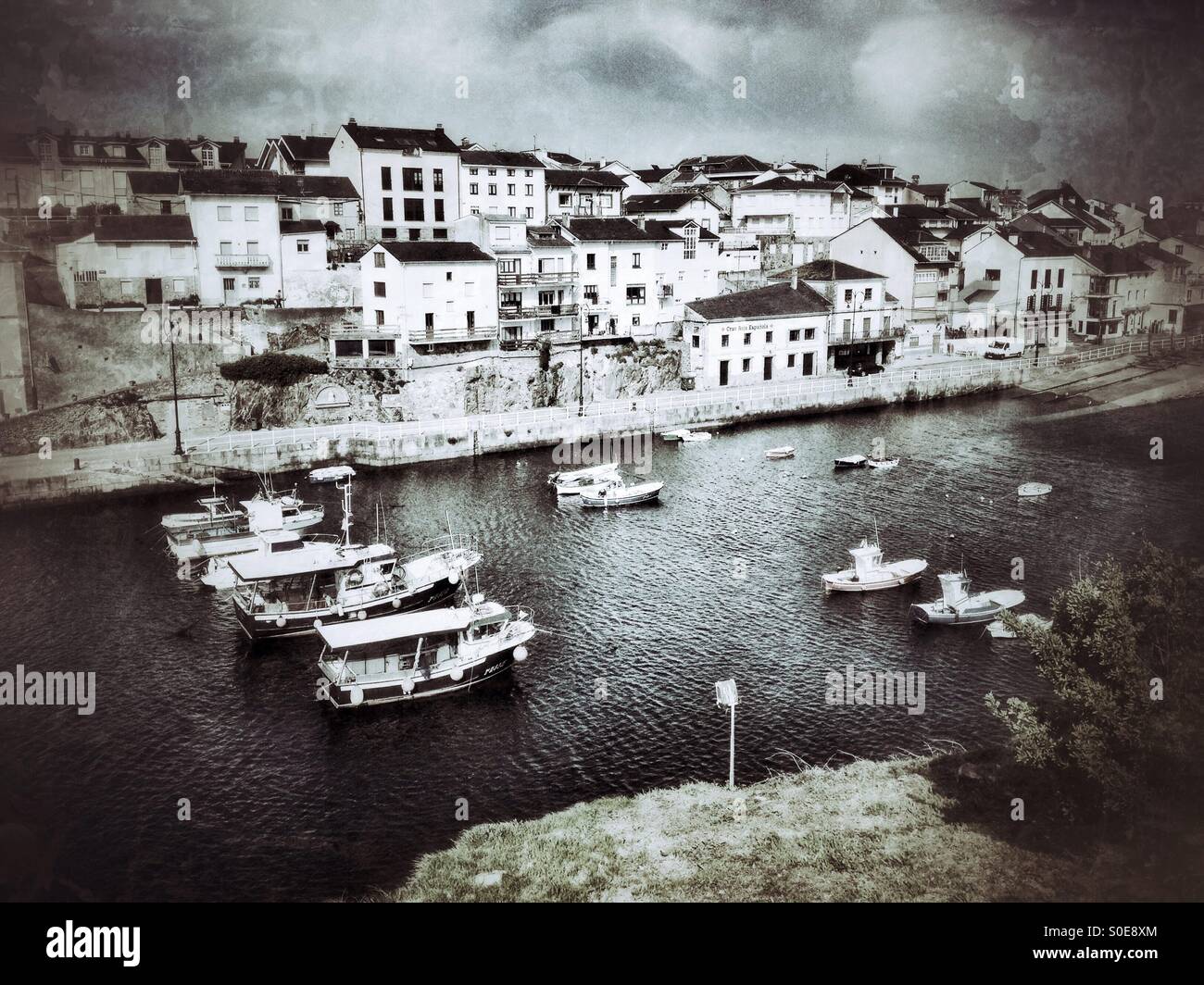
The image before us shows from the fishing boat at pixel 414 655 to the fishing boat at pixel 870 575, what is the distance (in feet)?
15.5

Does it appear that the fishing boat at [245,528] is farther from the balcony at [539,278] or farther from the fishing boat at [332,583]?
the balcony at [539,278]

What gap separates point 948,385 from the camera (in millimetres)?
→ 26047

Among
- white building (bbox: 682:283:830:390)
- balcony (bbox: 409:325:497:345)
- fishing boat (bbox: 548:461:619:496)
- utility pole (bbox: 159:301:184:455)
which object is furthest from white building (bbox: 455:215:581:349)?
utility pole (bbox: 159:301:184:455)

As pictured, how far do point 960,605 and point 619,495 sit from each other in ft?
23.7

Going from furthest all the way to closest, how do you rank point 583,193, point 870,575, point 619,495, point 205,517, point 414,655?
1. point 583,193
2. point 619,495
3. point 205,517
4. point 870,575
5. point 414,655

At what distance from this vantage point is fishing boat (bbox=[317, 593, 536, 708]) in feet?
37.9

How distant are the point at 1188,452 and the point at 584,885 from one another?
1632 centimetres

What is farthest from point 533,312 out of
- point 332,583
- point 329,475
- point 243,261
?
point 332,583

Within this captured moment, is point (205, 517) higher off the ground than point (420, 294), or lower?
lower

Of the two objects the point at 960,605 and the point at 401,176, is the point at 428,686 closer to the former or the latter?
the point at 960,605

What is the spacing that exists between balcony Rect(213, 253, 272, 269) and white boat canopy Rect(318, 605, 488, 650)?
1308cm

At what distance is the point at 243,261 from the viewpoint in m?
22.4
